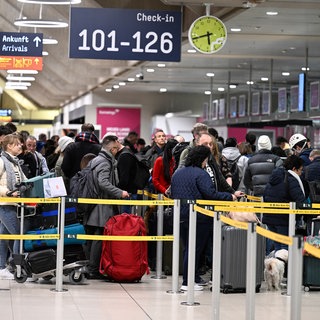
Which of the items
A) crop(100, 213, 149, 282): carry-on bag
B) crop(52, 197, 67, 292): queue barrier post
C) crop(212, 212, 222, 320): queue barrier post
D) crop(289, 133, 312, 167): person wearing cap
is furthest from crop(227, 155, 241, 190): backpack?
crop(212, 212, 222, 320): queue barrier post

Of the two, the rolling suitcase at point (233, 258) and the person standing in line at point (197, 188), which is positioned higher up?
the person standing in line at point (197, 188)

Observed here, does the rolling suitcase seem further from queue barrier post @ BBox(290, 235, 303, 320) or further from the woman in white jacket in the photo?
queue barrier post @ BBox(290, 235, 303, 320)

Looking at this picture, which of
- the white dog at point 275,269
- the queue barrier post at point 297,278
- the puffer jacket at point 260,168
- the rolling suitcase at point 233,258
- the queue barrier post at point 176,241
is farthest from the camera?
the puffer jacket at point 260,168

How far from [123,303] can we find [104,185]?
6.35ft

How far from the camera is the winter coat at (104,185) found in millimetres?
11484

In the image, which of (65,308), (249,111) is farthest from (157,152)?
(249,111)

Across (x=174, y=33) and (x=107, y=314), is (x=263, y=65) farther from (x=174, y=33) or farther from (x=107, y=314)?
(x=107, y=314)

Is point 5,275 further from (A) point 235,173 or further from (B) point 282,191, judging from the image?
(A) point 235,173

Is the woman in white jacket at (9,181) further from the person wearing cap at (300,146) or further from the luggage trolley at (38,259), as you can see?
the person wearing cap at (300,146)

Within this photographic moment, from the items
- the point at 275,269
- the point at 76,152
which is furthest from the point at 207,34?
the point at 275,269

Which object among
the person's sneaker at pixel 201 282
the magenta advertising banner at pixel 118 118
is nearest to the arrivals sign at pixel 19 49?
the person's sneaker at pixel 201 282

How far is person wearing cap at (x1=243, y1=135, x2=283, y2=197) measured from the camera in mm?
13805

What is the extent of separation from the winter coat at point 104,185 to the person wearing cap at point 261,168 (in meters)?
2.84

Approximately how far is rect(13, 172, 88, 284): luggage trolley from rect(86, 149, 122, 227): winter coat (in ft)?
1.37
